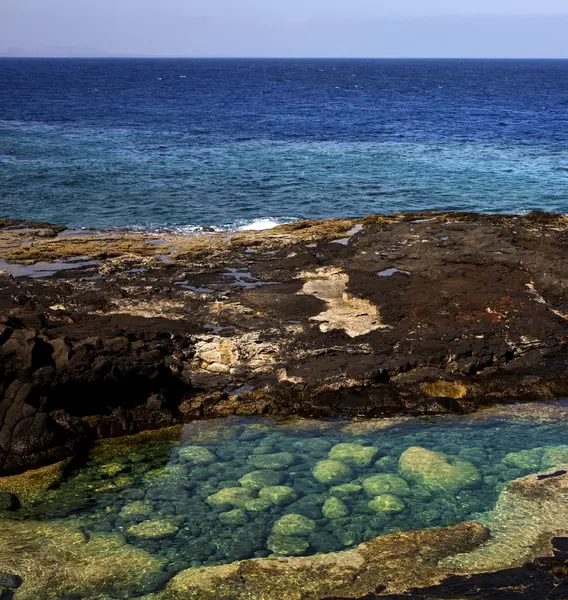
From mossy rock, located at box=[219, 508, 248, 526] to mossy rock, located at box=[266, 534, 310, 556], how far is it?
0.84m

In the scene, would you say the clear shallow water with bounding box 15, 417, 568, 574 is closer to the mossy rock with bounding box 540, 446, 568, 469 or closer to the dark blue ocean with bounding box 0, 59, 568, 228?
the mossy rock with bounding box 540, 446, 568, 469

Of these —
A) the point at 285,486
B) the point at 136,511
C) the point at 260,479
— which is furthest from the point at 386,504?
A: the point at 136,511

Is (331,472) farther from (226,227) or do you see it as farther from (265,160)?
(265,160)

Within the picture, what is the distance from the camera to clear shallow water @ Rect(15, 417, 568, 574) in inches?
601

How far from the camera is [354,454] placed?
59.9ft

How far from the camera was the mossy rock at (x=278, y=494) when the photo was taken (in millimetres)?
16500

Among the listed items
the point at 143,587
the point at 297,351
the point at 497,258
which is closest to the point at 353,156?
the point at 497,258

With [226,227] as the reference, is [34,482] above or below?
below

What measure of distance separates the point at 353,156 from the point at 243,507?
4723 centimetres

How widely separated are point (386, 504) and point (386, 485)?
28.9 inches

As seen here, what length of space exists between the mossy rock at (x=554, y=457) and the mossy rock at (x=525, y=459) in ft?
0.38

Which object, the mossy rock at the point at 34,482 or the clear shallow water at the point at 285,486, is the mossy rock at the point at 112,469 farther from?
the mossy rock at the point at 34,482

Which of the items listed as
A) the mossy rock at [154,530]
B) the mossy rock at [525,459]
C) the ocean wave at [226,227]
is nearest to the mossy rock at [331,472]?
the mossy rock at [154,530]

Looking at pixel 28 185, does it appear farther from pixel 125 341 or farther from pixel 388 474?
pixel 388 474
